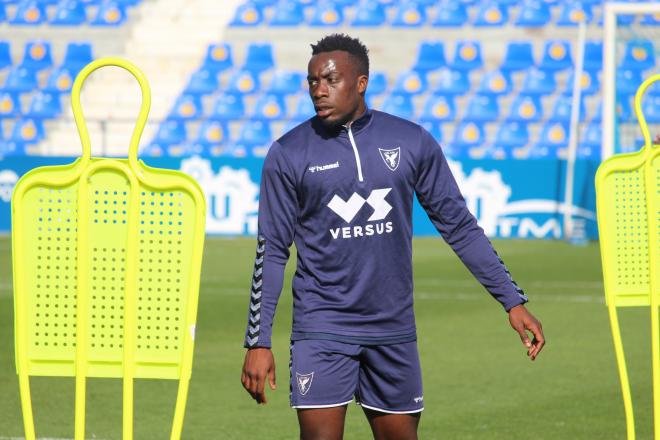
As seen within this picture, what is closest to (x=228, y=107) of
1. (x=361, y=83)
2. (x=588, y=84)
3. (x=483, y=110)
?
(x=483, y=110)

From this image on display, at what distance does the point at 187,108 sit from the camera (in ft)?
81.7

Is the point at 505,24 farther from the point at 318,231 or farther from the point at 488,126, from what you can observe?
the point at 318,231

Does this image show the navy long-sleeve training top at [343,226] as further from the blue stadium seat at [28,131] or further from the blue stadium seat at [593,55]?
the blue stadium seat at [28,131]

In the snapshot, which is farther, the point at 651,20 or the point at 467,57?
the point at 467,57

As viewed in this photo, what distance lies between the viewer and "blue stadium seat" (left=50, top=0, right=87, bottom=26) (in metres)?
26.9

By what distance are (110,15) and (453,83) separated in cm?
779

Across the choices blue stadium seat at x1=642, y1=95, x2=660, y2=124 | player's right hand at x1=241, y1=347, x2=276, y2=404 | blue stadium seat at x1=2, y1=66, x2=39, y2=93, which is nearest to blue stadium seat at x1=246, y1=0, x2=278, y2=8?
blue stadium seat at x1=2, y1=66, x2=39, y2=93

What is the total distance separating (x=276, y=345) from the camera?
386 inches

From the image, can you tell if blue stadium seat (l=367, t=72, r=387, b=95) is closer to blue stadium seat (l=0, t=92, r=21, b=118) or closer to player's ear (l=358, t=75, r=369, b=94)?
blue stadium seat (l=0, t=92, r=21, b=118)

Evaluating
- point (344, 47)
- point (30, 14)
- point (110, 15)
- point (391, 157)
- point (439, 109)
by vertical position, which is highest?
point (30, 14)

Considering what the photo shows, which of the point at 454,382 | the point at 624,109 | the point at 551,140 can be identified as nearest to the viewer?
the point at 454,382

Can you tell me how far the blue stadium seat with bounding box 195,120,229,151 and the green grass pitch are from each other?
1033cm

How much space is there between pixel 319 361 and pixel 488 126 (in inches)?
778

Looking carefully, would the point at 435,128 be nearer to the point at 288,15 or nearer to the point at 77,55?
the point at 288,15
